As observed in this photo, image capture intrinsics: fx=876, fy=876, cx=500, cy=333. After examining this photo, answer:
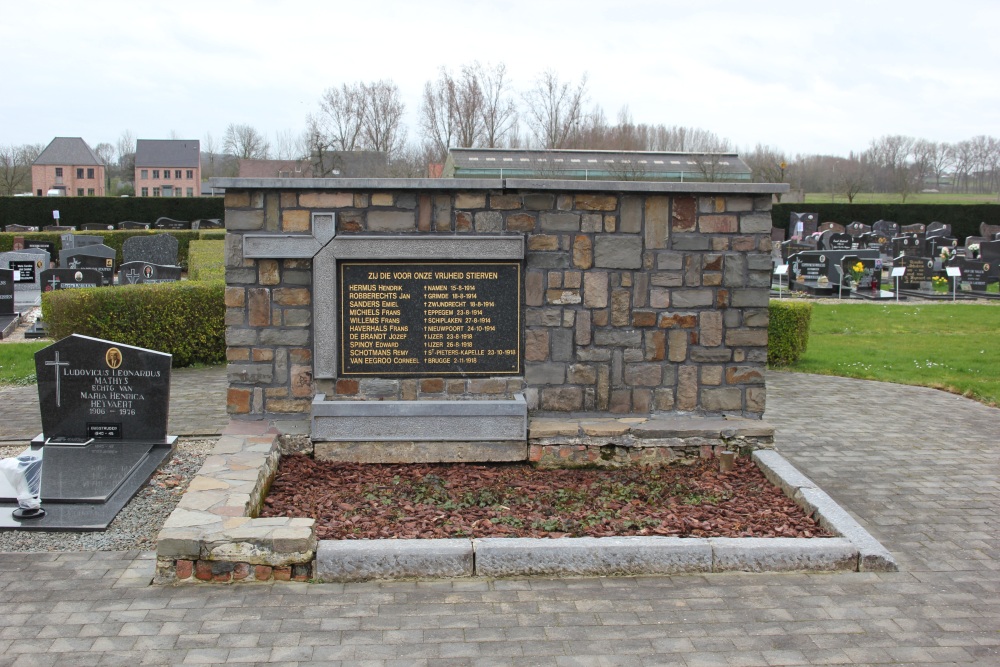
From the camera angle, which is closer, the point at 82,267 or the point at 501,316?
the point at 501,316

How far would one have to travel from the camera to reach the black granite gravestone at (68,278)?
1589cm

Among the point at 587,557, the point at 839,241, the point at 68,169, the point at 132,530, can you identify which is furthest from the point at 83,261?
the point at 68,169

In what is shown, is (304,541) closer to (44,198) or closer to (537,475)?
(537,475)

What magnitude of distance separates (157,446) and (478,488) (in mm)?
2560

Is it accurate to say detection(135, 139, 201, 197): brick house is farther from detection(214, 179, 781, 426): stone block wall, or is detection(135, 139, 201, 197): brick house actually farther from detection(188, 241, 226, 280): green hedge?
detection(214, 179, 781, 426): stone block wall

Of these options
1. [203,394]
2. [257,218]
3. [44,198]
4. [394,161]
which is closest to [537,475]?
[257,218]

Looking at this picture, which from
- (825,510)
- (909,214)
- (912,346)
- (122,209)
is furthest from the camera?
(909,214)

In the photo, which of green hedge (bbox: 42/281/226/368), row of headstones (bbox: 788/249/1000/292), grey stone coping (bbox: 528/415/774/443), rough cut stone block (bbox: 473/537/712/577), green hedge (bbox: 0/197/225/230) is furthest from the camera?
green hedge (bbox: 0/197/225/230)

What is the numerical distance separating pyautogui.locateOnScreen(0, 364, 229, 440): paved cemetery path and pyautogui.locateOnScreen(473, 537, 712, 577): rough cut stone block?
377 cm

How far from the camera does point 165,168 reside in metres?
75.2

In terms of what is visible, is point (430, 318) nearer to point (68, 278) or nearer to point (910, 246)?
point (68, 278)

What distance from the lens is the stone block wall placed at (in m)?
6.65

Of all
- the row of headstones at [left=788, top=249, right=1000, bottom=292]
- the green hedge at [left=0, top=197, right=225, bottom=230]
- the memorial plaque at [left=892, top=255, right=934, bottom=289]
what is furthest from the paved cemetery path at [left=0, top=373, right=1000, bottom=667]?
the green hedge at [left=0, top=197, right=225, bottom=230]

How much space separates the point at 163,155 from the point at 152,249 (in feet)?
194
